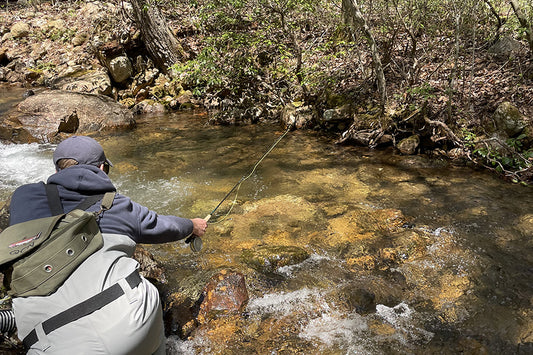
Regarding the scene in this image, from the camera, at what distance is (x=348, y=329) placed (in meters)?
3.14

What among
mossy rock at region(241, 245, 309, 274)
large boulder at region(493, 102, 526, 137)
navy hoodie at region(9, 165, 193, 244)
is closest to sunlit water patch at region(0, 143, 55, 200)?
mossy rock at region(241, 245, 309, 274)

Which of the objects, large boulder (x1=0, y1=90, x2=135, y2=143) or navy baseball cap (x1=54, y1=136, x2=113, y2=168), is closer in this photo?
navy baseball cap (x1=54, y1=136, x2=113, y2=168)

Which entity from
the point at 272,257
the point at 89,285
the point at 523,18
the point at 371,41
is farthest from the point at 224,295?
the point at 523,18

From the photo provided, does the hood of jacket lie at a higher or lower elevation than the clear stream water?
higher

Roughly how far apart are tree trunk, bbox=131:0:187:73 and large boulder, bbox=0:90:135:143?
139 inches

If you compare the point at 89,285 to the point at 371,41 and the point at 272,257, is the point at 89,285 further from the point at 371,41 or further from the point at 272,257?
the point at 371,41

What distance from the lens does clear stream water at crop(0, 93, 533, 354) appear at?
308cm

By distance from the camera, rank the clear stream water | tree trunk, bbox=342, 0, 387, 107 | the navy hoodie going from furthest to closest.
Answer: tree trunk, bbox=342, 0, 387, 107 < the clear stream water < the navy hoodie

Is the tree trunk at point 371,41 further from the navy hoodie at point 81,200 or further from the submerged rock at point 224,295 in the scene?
the navy hoodie at point 81,200

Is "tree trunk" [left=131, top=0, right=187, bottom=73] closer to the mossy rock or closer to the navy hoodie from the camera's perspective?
the mossy rock

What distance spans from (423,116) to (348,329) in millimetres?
5214

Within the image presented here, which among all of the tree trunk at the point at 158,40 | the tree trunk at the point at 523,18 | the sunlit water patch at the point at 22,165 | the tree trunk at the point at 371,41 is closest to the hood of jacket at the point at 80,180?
the sunlit water patch at the point at 22,165

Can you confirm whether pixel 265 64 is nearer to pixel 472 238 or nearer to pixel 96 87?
pixel 96 87

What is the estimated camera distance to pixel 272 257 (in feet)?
13.4
